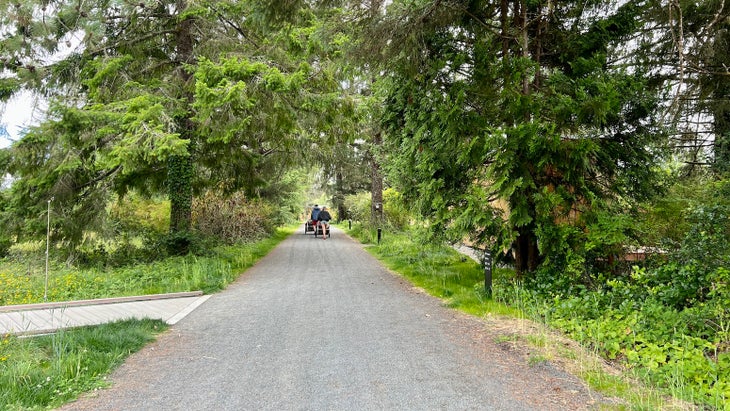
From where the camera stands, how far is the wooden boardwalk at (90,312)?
5445 mm

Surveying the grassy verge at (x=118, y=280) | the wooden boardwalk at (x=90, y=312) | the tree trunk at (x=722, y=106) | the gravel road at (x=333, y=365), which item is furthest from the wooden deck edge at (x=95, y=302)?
the tree trunk at (x=722, y=106)

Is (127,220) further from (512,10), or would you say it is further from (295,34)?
(512,10)

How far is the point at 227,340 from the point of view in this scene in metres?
5.11

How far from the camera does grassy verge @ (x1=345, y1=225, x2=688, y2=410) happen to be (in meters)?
3.46

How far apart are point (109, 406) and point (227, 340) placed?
1.82 metres

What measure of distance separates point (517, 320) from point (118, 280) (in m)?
7.67

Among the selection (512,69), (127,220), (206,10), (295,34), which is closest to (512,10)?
(512,69)

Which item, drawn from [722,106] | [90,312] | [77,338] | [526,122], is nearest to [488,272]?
[526,122]

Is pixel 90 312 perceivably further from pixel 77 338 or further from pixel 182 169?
pixel 182 169

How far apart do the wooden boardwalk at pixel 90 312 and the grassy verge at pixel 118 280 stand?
60 cm

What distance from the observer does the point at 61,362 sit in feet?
12.6

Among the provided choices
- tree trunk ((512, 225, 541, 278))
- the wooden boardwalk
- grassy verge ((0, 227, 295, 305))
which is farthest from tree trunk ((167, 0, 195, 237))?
tree trunk ((512, 225, 541, 278))

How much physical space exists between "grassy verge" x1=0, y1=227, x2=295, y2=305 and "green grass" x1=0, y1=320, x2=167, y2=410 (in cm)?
304

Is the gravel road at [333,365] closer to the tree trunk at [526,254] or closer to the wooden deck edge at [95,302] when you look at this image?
the wooden deck edge at [95,302]
